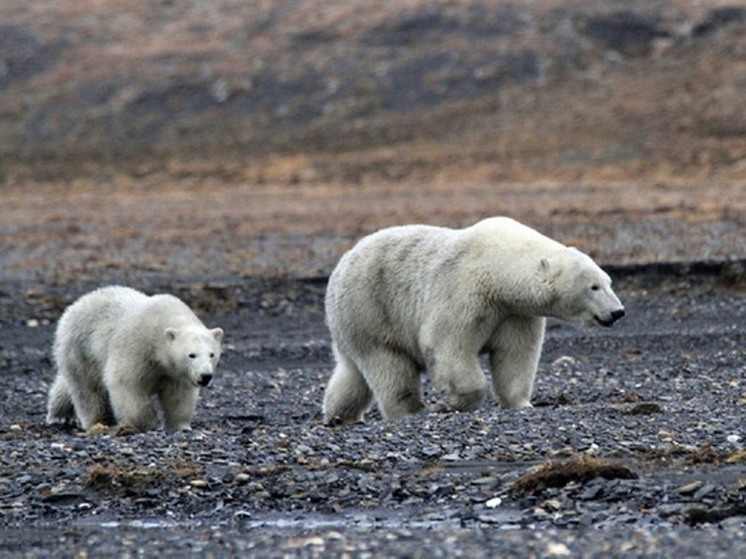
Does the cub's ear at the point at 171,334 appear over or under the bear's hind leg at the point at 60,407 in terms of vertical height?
over

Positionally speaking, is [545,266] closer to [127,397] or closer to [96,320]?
[127,397]

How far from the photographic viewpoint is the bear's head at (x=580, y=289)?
10.0m

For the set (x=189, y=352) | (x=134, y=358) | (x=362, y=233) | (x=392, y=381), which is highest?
(x=189, y=352)

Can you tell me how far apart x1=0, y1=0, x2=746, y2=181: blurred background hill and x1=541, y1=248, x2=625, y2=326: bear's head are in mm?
30409

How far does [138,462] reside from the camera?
8875mm

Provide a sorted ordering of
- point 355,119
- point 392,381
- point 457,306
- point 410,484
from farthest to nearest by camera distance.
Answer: point 355,119
point 392,381
point 457,306
point 410,484

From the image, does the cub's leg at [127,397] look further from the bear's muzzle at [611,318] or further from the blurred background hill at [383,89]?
the blurred background hill at [383,89]

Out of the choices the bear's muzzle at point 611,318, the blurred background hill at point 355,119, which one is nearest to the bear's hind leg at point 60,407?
the bear's muzzle at point 611,318

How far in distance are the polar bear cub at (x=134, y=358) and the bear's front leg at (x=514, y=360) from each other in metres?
1.86

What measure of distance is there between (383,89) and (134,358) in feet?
137

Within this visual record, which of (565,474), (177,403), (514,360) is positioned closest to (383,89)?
(177,403)

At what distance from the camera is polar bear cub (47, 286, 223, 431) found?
10617mm

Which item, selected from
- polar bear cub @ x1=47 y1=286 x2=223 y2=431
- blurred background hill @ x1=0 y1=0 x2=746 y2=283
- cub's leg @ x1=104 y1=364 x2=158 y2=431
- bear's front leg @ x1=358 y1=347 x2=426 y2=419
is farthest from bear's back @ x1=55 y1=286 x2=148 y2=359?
blurred background hill @ x1=0 y1=0 x2=746 y2=283

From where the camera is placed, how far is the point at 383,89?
52.0 metres
